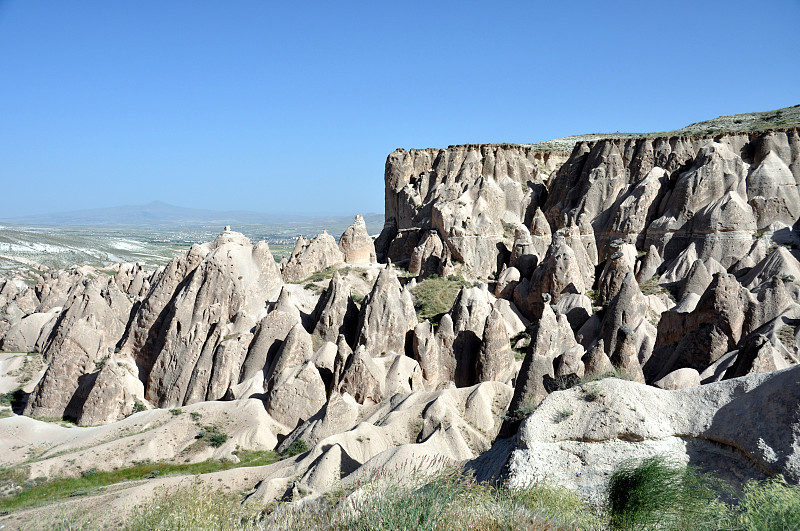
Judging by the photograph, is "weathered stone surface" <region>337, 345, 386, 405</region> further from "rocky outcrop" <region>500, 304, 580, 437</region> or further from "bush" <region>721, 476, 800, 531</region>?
"bush" <region>721, 476, 800, 531</region>

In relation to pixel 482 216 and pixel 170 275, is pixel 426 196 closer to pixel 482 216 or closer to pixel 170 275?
pixel 482 216

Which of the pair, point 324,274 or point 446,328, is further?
point 324,274

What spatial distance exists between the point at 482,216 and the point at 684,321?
2372cm

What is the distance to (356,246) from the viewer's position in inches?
1764

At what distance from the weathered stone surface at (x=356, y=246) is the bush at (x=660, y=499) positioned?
3607 cm

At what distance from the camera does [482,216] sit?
4628 centimetres

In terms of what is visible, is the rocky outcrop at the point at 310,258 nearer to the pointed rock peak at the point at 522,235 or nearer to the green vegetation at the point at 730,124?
the pointed rock peak at the point at 522,235

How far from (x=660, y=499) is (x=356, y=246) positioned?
37456 mm

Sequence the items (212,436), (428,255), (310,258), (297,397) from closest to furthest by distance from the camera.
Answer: (212,436) < (297,397) < (310,258) < (428,255)

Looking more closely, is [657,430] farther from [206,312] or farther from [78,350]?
[78,350]

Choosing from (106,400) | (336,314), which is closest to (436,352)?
(336,314)

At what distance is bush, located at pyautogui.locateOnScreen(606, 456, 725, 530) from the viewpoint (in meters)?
8.22

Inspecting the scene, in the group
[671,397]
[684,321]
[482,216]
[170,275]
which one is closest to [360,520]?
[671,397]

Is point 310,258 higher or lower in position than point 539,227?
lower
